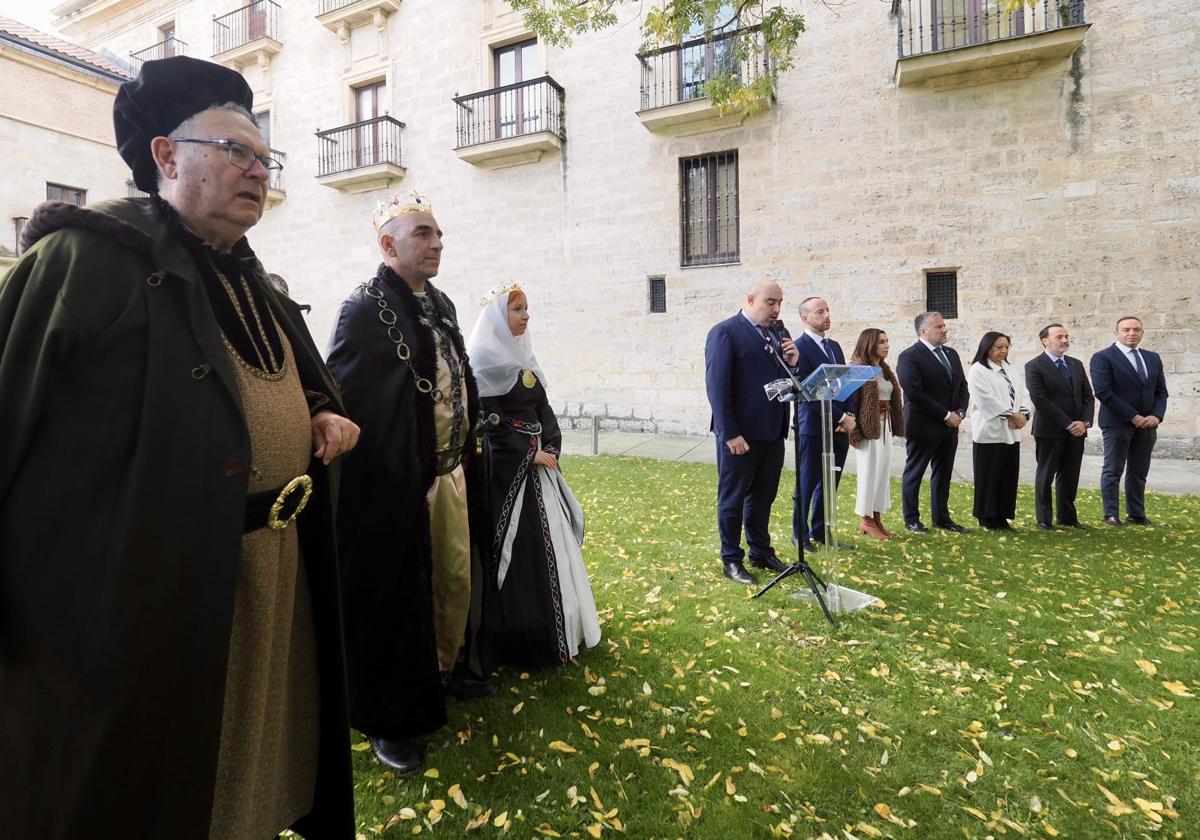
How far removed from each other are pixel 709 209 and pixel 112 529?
12767 mm

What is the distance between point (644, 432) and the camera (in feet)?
43.8

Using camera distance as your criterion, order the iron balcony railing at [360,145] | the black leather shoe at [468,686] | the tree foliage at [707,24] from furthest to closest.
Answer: the iron balcony railing at [360,145] < the tree foliage at [707,24] < the black leather shoe at [468,686]

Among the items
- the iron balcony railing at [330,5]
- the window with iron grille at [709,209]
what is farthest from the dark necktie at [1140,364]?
the iron balcony railing at [330,5]

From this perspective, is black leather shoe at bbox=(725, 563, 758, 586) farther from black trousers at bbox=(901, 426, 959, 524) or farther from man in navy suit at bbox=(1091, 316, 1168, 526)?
man in navy suit at bbox=(1091, 316, 1168, 526)

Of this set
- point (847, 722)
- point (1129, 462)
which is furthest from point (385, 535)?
point (1129, 462)

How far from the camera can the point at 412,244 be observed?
255 cm

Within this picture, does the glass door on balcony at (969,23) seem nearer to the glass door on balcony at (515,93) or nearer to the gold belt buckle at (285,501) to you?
the glass door on balcony at (515,93)

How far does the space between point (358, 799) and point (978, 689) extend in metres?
2.81

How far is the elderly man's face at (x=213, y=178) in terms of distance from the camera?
1480 millimetres

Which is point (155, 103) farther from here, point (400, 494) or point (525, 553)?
point (525, 553)

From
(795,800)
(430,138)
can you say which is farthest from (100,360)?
(430,138)

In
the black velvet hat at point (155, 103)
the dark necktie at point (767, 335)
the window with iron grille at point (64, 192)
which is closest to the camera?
the black velvet hat at point (155, 103)

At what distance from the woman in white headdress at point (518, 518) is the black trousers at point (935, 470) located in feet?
13.7

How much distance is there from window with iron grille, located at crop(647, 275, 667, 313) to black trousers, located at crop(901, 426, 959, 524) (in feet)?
25.3
